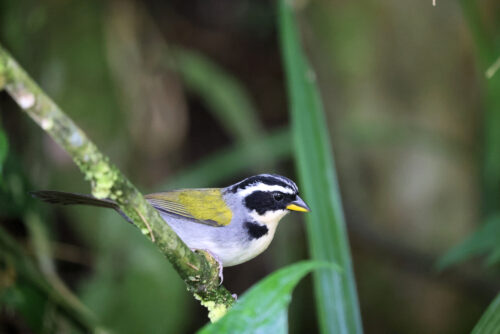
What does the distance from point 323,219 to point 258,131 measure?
211cm

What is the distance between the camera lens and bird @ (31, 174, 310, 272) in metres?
1.66

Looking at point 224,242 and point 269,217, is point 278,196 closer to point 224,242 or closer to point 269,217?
point 269,217

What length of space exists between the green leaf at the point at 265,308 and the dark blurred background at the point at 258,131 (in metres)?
2.13

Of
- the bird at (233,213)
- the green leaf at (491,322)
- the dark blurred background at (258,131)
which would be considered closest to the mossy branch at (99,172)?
the bird at (233,213)

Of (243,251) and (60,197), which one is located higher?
(60,197)

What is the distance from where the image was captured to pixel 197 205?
1.95 m

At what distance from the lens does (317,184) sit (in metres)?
2.07

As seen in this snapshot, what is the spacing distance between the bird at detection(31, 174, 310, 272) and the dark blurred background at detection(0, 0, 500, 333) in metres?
1.43

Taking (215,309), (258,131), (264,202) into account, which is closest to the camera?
(215,309)

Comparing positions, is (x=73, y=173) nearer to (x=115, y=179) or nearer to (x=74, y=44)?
(x=74, y=44)

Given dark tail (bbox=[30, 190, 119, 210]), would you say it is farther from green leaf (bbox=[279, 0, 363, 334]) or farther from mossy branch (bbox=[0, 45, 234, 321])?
green leaf (bbox=[279, 0, 363, 334])

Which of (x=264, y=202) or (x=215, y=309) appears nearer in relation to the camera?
(x=215, y=309)

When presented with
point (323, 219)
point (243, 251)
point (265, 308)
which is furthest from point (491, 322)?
point (265, 308)

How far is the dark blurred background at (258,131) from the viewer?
3688mm
